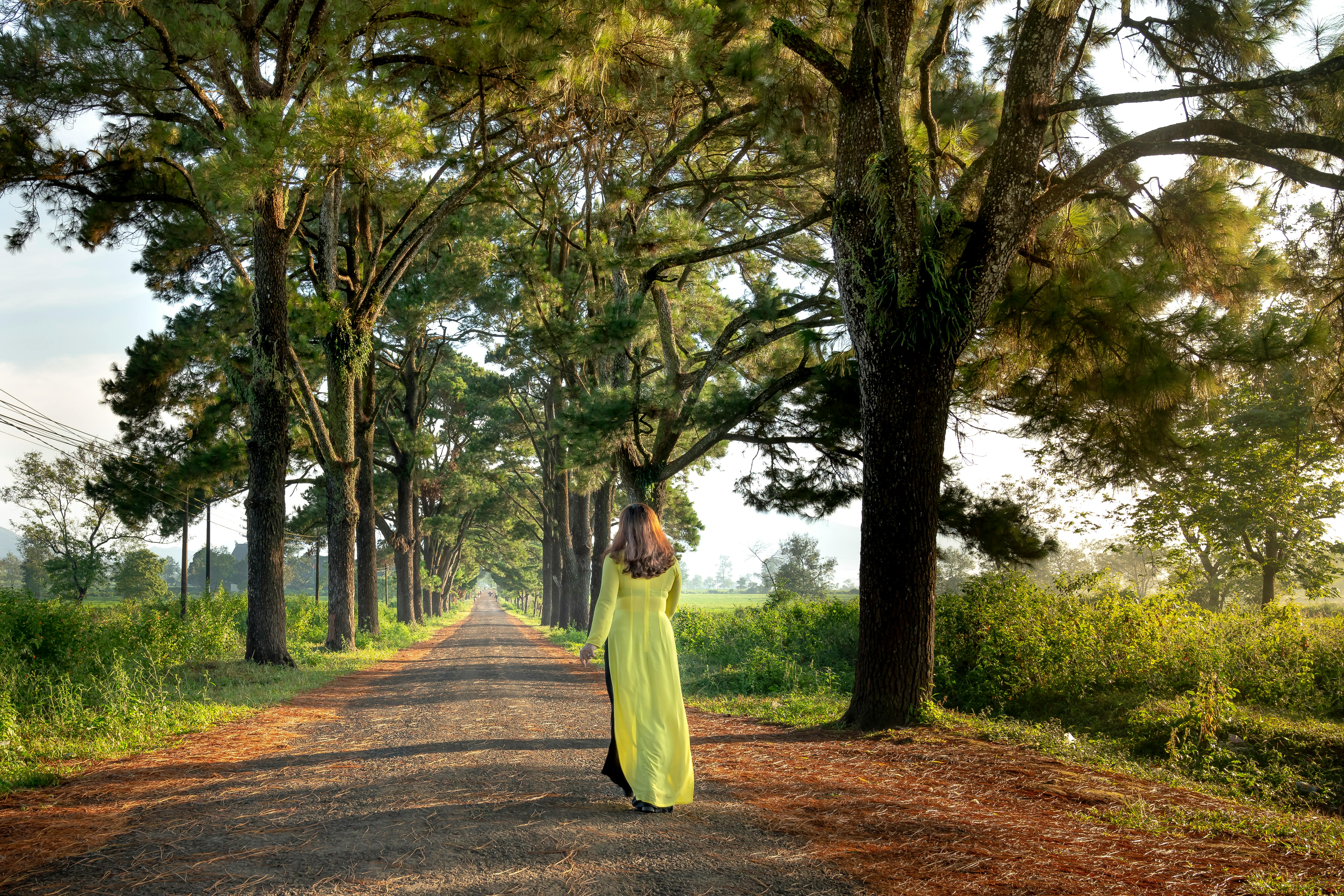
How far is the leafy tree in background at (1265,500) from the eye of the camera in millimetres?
13047

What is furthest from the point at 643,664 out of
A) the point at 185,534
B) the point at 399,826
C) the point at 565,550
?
the point at 185,534

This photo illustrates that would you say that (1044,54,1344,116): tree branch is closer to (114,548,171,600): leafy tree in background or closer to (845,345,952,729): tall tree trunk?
(845,345,952,729): tall tree trunk

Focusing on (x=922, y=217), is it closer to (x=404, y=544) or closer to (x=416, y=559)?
(x=404, y=544)

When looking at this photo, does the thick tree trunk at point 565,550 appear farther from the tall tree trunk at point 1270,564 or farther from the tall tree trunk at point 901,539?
the tall tree trunk at point 1270,564

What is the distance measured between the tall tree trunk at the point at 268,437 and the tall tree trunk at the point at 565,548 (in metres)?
10.3

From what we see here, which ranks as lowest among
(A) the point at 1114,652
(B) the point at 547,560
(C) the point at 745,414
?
(A) the point at 1114,652

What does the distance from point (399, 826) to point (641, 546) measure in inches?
79.5

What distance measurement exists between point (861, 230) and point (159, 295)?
52.6 ft

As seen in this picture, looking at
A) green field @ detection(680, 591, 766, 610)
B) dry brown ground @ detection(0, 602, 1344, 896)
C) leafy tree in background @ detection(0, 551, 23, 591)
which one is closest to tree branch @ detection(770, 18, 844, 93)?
dry brown ground @ detection(0, 602, 1344, 896)

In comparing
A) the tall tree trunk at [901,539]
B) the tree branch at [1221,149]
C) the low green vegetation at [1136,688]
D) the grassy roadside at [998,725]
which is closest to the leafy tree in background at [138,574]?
the grassy roadside at [998,725]

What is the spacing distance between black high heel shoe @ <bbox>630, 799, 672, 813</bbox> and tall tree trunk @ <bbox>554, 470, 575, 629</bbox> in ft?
57.2

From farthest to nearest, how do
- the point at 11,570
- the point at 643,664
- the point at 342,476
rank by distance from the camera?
the point at 11,570 < the point at 342,476 < the point at 643,664

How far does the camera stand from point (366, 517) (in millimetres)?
18844

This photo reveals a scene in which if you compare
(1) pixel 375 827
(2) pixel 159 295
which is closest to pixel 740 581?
(2) pixel 159 295
